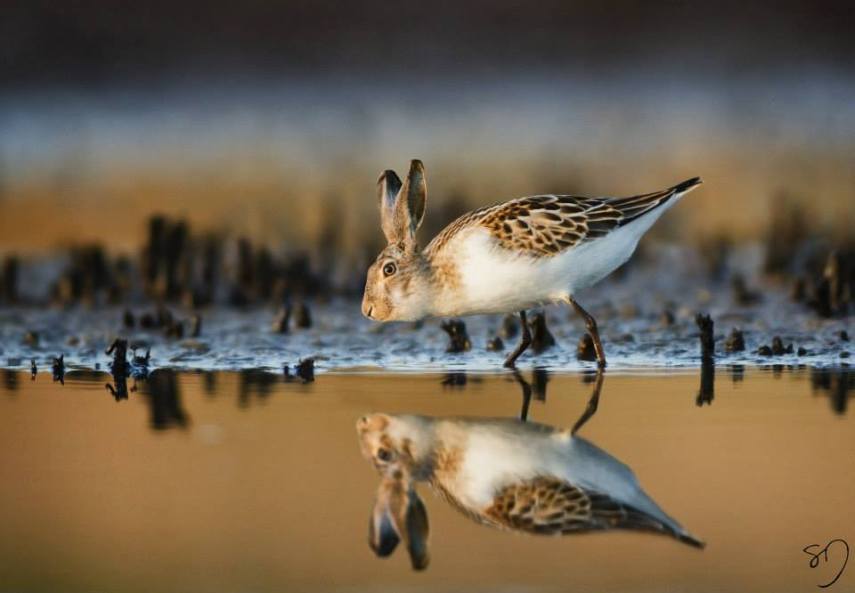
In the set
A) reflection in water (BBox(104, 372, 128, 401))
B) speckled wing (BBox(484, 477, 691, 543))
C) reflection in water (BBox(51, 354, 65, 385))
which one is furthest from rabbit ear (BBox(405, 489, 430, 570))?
reflection in water (BBox(51, 354, 65, 385))

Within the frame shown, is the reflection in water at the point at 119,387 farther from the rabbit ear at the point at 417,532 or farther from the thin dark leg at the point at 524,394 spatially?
the rabbit ear at the point at 417,532

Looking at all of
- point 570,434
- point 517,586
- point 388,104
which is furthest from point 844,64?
point 517,586

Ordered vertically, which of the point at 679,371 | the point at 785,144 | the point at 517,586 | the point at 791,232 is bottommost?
the point at 517,586

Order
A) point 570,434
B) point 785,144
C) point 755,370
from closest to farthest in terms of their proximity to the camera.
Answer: point 570,434
point 755,370
point 785,144

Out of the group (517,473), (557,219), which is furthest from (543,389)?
(517,473)

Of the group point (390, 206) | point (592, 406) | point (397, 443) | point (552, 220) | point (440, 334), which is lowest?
point (397, 443)

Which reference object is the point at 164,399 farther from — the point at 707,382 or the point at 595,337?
the point at 707,382

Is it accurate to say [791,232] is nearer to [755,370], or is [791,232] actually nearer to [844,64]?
[844,64]
